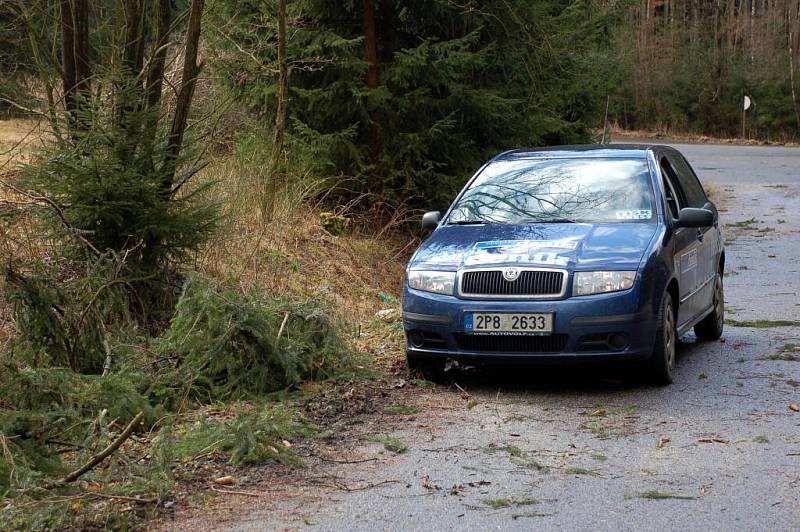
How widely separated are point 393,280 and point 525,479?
28.5 ft

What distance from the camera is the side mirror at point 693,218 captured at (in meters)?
8.71

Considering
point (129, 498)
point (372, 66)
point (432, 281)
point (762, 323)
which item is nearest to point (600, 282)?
point (432, 281)

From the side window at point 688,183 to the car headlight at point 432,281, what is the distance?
277 centimetres

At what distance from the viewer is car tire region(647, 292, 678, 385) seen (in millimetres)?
7933

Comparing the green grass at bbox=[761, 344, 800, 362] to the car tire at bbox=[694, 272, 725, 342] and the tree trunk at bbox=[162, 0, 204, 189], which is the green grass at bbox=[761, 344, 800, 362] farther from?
the tree trunk at bbox=[162, 0, 204, 189]

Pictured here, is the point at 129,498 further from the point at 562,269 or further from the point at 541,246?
the point at 541,246

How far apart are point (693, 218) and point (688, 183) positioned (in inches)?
60.9

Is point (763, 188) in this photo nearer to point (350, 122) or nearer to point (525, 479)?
point (350, 122)

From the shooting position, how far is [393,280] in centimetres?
1436

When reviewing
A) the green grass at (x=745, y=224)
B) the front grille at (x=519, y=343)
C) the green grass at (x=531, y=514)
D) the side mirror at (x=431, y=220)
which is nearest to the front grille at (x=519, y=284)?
the front grille at (x=519, y=343)

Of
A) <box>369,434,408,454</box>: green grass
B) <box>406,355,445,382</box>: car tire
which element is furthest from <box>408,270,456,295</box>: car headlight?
<box>369,434,408,454</box>: green grass

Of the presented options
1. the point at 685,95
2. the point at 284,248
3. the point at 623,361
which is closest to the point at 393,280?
the point at 284,248

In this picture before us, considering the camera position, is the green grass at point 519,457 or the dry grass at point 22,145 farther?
the dry grass at point 22,145

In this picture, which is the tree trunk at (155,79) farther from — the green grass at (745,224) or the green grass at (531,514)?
the green grass at (745,224)
